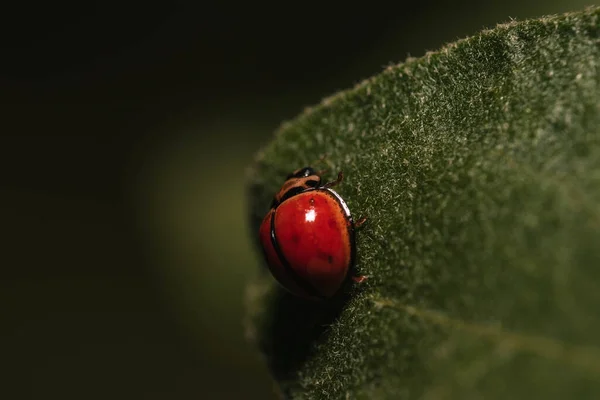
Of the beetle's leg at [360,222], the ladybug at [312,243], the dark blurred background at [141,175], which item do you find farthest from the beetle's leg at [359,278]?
the dark blurred background at [141,175]

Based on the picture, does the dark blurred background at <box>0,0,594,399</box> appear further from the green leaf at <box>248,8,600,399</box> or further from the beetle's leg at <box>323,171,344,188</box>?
the green leaf at <box>248,8,600,399</box>

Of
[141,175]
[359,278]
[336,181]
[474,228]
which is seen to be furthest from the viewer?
[141,175]

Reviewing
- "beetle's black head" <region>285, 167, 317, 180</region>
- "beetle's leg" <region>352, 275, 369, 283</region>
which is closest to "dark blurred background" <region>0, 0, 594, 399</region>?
"beetle's black head" <region>285, 167, 317, 180</region>

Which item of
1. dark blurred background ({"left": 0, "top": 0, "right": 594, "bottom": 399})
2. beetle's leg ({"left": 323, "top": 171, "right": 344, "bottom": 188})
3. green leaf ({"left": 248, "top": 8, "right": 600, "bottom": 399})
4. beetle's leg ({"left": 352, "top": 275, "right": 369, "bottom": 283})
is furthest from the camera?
dark blurred background ({"left": 0, "top": 0, "right": 594, "bottom": 399})

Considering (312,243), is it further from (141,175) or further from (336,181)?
(141,175)

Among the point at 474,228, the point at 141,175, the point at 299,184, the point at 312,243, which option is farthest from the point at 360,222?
the point at 141,175
